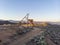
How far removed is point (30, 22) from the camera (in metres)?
55.7

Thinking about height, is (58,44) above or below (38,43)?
below

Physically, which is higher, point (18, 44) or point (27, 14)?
point (27, 14)

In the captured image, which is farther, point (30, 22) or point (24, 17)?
point (30, 22)

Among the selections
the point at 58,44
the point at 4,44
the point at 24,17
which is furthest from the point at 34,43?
the point at 24,17

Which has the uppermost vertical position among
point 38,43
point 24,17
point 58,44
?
point 24,17

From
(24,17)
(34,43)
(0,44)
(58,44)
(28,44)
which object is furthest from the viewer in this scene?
(24,17)

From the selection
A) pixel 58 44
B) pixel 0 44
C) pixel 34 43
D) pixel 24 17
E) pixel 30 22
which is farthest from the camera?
pixel 30 22

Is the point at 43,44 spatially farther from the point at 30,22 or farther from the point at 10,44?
the point at 30,22

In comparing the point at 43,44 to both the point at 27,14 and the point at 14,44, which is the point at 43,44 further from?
the point at 27,14

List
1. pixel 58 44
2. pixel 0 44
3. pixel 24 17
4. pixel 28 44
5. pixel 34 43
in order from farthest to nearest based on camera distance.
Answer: pixel 24 17, pixel 58 44, pixel 34 43, pixel 28 44, pixel 0 44

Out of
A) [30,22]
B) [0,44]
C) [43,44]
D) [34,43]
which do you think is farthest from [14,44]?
[30,22]

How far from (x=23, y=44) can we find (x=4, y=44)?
8.30 feet

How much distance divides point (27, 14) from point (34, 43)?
25203 millimetres

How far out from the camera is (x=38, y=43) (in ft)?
83.9
